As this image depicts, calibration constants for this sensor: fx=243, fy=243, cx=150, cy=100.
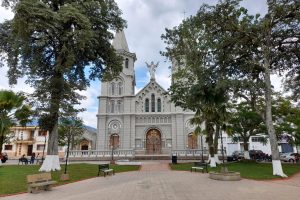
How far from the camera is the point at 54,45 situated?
65.4 feet

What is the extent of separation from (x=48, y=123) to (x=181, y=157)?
20.6 meters

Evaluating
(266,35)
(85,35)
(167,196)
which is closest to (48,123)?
(85,35)

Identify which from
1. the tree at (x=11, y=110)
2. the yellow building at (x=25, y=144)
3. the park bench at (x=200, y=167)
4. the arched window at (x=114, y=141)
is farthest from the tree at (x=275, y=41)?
the yellow building at (x=25, y=144)

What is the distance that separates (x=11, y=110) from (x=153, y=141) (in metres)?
→ 23.4

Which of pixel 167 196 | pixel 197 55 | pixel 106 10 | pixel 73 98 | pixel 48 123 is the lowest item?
pixel 167 196

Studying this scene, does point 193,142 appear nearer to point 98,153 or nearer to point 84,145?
point 98,153

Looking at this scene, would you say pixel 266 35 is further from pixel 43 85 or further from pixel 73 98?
pixel 43 85

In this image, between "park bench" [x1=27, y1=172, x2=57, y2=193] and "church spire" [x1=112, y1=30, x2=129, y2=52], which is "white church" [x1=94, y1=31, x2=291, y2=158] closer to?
"church spire" [x1=112, y1=30, x2=129, y2=52]

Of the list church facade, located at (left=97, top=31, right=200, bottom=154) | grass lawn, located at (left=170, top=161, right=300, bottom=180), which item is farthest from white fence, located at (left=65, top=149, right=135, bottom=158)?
grass lawn, located at (left=170, top=161, right=300, bottom=180)

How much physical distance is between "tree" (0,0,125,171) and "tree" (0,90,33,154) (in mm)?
2498

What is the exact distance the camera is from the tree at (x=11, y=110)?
2103cm

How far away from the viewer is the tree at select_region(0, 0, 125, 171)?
16359 mm

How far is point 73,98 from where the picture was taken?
18.8 metres

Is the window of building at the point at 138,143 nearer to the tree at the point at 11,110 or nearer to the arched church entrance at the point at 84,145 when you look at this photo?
the arched church entrance at the point at 84,145
